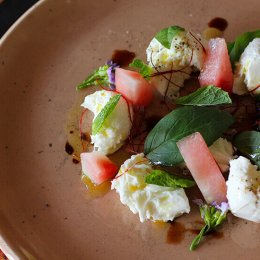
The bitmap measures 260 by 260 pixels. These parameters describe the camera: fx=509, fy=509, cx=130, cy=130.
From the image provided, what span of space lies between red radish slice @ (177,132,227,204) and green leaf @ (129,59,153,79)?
1.48 ft

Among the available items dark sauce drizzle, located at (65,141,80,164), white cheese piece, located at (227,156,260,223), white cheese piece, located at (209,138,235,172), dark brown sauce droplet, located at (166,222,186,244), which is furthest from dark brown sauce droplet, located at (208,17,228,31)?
dark brown sauce droplet, located at (166,222,186,244)

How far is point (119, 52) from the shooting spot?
9.07ft

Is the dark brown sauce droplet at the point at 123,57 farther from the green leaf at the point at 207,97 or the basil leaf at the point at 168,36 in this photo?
the green leaf at the point at 207,97

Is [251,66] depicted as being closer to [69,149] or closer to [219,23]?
[219,23]

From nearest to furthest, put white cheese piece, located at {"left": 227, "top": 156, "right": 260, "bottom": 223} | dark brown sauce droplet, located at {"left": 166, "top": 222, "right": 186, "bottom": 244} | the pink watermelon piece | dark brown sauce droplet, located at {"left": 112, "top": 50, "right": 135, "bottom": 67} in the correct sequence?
white cheese piece, located at {"left": 227, "top": 156, "right": 260, "bottom": 223}
dark brown sauce droplet, located at {"left": 166, "top": 222, "right": 186, "bottom": 244}
the pink watermelon piece
dark brown sauce droplet, located at {"left": 112, "top": 50, "right": 135, "bottom": 67}

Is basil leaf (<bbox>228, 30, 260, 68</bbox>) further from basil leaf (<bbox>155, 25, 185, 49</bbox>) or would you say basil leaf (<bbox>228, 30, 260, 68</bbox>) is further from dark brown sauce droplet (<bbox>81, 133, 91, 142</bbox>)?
dark brown sauce droplet (<bbox>81, 133, 91, 142</bbox>)

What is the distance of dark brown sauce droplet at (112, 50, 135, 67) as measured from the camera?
2.72 meters

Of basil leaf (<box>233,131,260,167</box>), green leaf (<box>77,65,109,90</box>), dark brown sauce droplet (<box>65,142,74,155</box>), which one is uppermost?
green leaf (<box>77,65,109,90</box>)

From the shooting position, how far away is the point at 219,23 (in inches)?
110

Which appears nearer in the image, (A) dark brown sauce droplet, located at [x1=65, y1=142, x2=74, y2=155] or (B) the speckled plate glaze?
(B) the speckled plate glaze

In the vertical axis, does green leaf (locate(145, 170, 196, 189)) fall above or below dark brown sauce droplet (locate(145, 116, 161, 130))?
below

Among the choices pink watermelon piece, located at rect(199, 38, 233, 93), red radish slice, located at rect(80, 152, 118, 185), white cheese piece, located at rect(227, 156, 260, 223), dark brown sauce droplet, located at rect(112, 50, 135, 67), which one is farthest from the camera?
dark brown sauce droplet, located at rect(112, 50, 135, 67)

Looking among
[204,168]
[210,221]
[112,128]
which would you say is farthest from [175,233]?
[112,128]

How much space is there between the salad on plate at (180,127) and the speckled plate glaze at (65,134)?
0.09 meters
